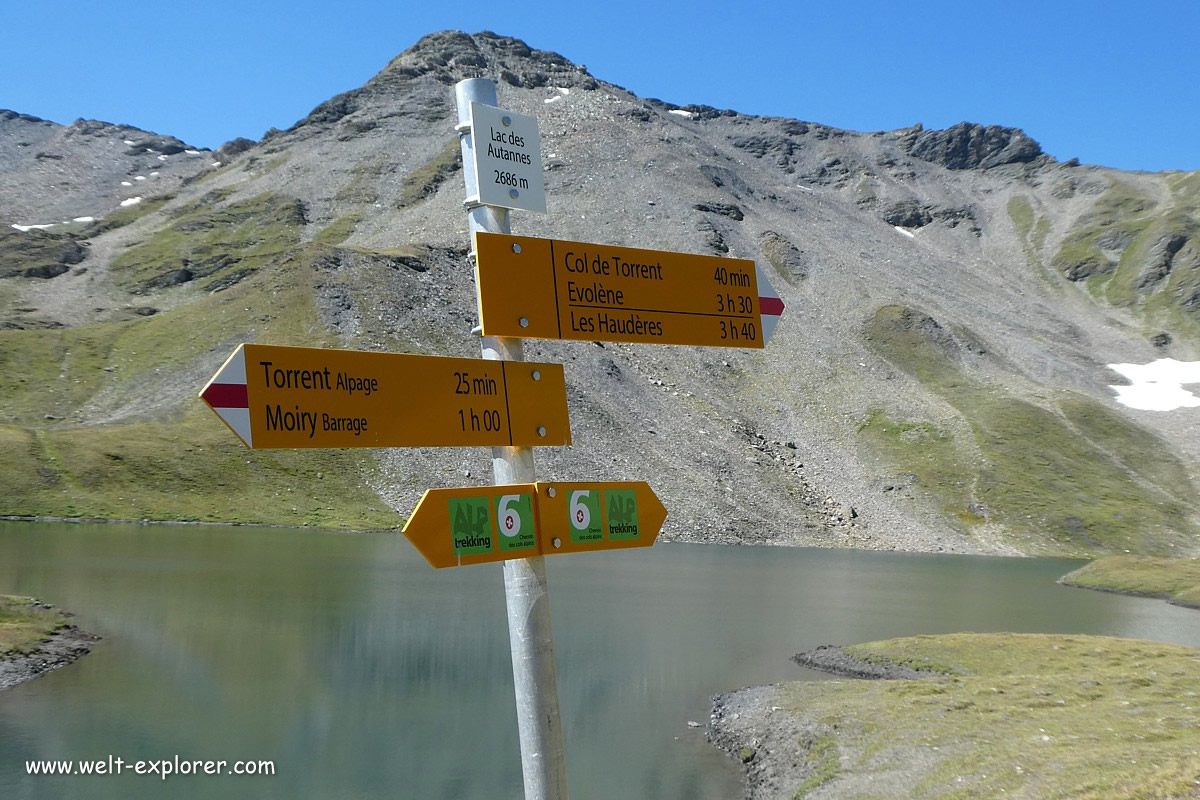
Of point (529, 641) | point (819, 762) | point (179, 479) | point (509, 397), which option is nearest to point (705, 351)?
point (179, 479)

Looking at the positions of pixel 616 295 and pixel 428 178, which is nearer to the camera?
pixel 616 295

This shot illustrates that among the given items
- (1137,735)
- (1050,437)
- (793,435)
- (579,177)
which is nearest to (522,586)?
(1137,735)

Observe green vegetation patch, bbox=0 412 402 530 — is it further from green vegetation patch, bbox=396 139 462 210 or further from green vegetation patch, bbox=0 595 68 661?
green vegetation patch, bbox=396 139 462 210

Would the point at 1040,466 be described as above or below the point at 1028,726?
above

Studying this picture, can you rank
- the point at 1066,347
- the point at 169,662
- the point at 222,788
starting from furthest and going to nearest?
the point at 1066,347
the point at 169,662
the point at 222,788

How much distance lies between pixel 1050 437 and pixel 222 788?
129 meters

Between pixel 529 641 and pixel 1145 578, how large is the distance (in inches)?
3594

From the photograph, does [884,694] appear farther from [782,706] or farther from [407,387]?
[407,387]

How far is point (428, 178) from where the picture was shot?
17838cm

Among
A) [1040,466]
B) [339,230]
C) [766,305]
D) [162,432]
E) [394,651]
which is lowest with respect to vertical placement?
[394,651]

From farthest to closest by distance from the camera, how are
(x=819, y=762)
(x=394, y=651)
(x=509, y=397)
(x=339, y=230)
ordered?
(x=339, y=230) < (x=394, y=651) < (x=819, y=762) < (x=509, y=397)

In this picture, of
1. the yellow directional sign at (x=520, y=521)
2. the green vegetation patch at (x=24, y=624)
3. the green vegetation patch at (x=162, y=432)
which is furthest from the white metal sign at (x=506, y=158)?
the green vegetation patch at (x=162, y=432)

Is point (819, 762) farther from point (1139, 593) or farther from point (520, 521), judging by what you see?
point (1139, 593)

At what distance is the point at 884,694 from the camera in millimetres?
30188
